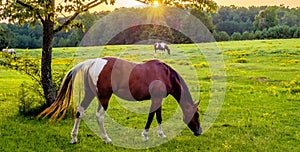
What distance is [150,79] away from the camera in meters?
8.91

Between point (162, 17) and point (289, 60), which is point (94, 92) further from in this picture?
point (162, 17)

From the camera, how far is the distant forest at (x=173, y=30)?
52.6 metres

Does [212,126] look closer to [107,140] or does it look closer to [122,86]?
[122,86]

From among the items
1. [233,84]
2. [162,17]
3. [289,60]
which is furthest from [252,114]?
[162,17]

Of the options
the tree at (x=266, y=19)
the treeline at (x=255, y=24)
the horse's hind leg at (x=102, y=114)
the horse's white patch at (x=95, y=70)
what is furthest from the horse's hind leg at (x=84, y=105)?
the tree at (x=266, y=19)

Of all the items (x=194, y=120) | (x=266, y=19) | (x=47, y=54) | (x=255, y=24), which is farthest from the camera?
(x=255, y=24)

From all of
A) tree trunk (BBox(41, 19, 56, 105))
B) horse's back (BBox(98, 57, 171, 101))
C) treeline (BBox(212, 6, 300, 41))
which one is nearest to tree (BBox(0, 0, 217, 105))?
tree trunk (BBox(41, 19, 56, 105))

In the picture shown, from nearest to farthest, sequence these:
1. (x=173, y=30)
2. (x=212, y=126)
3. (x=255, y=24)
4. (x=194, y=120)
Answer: (x=194, y=120) → (x=212, y=126) → (x=173, y=30) → (x=255, y=24)

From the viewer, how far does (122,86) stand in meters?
8.89

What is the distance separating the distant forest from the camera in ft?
172

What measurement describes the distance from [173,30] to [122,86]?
53532 millimetres

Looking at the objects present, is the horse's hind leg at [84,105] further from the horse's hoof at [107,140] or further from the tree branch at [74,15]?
the tree branch at [74,15]

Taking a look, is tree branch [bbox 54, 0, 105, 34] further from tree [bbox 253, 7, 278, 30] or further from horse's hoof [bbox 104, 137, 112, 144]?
tree [bbox 253, 7, 278, 30]

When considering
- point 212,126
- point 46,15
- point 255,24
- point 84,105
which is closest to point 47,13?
point 46,15
